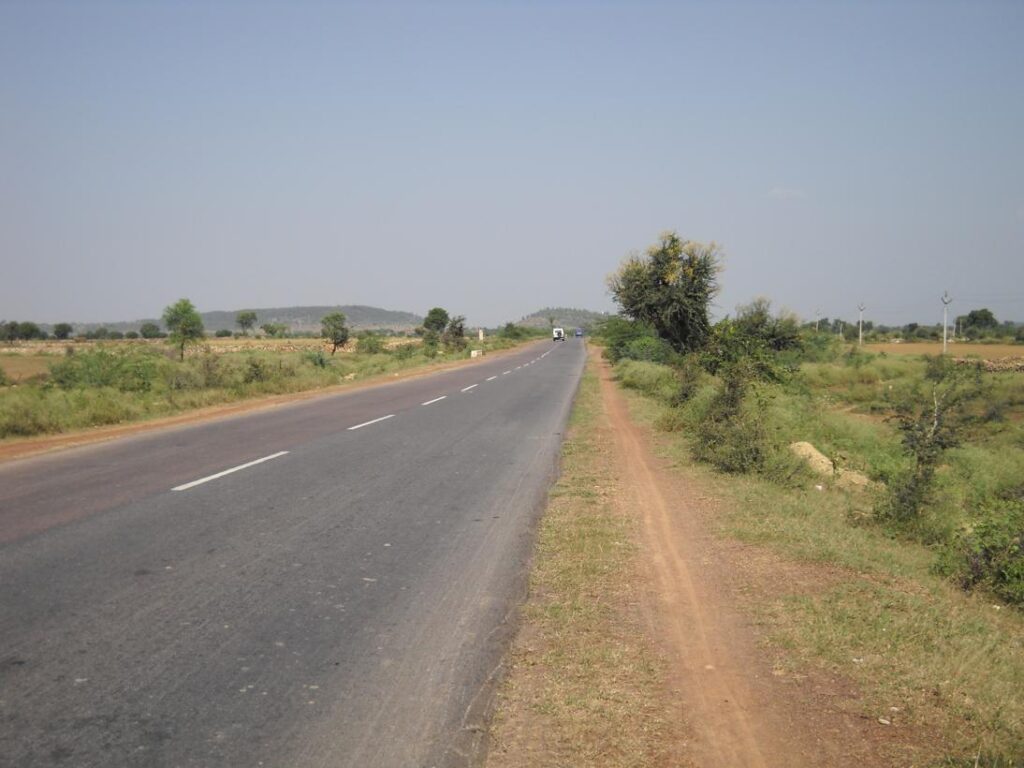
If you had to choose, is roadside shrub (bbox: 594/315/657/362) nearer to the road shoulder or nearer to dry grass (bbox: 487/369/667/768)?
the road shoulder

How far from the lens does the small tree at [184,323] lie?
5969cm

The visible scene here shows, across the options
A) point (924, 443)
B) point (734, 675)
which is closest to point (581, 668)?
point (734, 675)

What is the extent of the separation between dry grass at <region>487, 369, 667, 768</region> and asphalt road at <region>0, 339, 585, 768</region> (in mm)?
195

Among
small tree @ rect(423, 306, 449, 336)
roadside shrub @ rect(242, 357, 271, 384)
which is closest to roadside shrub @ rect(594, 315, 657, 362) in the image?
roadside shrub @ rect(242, 357, 271, 384)

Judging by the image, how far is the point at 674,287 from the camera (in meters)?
32.2

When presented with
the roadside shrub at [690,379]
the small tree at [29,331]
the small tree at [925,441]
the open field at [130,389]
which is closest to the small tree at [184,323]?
the open field at [130,389]

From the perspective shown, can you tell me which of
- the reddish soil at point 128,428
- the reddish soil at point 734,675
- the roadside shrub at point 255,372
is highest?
the roadside shrub at point 255,372

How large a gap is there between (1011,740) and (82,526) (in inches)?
301

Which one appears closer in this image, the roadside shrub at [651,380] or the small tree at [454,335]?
the roadside shrub at [651,380]

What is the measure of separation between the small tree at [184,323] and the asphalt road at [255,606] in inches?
2007

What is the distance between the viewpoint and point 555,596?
620 centimetres

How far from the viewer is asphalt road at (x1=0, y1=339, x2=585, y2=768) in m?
3.92

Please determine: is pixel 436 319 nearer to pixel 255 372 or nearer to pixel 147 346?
pixel 147 346

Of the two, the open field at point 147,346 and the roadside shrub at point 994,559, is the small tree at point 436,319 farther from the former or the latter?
the roadside shrub at point 994,559
